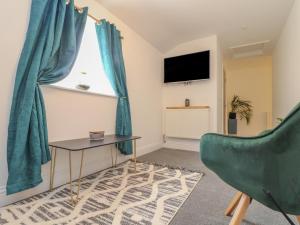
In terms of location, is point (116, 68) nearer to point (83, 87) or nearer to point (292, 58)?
point (83, 87)

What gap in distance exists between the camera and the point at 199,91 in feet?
11.5

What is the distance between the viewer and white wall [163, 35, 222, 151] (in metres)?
3.33

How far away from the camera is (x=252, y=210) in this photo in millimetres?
1298

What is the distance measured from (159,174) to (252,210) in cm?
102

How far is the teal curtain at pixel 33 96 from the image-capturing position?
53.2 inches

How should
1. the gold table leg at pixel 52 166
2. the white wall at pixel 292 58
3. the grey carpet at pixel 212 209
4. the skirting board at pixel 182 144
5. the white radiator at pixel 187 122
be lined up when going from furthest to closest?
1. the skirting board at pixel 182 144
2. the white radiator at pixel 187 122
3. the white wall at pixel 292 58
4. the gold table leg at pixel 52 166
5. the grey carpet at pixel 212 209

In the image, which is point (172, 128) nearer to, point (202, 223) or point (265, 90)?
point (202, 223)

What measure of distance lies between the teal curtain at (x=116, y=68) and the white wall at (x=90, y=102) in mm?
129

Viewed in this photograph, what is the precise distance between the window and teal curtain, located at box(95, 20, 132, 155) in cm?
10

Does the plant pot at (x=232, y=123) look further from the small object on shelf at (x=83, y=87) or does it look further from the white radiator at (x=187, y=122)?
the small object on shelf at (x=83, y=87)

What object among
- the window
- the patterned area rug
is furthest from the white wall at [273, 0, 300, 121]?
the window

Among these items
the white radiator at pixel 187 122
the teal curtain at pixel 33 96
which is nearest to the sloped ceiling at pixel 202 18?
the teal curtain at pixel 33 96

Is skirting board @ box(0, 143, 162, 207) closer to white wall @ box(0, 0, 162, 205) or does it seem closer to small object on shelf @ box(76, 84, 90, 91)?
white wall @ box(0, 0, 162, 205)

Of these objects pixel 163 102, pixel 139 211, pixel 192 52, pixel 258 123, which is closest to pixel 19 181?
pixel 139 211
